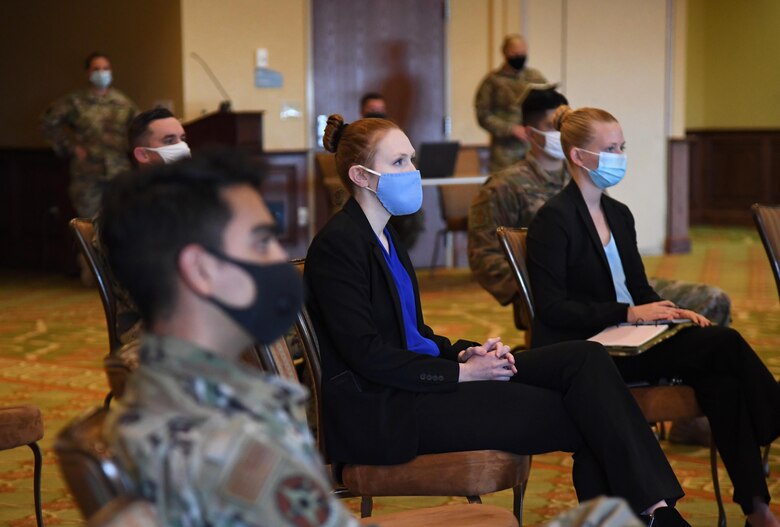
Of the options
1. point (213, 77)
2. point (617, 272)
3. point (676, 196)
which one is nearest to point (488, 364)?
point (617, 272)

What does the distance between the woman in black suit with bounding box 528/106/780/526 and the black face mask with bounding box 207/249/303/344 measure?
2025 mm

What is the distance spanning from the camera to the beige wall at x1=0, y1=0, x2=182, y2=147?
30.0 ft

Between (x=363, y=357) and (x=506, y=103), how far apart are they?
21.5ft

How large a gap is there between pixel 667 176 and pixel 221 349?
33.0ft

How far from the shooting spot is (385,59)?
32.3 ft

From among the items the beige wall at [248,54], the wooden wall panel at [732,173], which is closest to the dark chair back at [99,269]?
the beige wall at [248,54]

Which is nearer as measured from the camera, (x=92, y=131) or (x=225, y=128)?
(x=225, y=128)

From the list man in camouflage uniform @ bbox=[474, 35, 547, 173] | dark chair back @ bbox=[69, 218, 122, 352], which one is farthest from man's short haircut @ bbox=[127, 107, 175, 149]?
man in camouflage uniform @ bbox=[474, 35, 547, 173]

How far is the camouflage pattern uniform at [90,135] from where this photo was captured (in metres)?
8.91

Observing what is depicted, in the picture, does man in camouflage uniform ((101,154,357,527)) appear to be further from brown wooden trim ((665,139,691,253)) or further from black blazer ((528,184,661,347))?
brown wooden trim ((665,139,691,253))

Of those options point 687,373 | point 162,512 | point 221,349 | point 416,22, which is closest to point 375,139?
point 687,373

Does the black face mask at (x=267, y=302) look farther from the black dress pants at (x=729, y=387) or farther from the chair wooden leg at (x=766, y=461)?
the chair wooden leg at (x=766, y=461)

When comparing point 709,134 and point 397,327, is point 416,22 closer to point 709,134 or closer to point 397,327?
point 709,134

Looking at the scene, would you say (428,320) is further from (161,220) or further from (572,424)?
(161,220)
